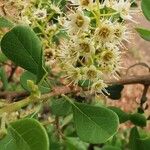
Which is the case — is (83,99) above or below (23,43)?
below

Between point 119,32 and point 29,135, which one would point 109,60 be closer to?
point 119,32

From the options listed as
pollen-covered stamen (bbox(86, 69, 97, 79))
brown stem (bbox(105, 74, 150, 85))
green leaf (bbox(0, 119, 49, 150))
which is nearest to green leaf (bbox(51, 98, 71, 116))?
brown stem (bbox(105, 74, 150, 85))

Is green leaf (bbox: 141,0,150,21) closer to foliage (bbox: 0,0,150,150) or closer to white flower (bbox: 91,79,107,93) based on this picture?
foliage (bbox: 0,0,150,150)

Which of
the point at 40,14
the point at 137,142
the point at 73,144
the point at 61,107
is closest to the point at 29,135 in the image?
the point at 40,14

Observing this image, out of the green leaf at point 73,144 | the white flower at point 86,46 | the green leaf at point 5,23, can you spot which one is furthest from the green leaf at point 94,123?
the green leaf at point 73,144

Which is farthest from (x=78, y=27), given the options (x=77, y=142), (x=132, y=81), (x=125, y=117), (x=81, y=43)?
(x=77, y=142)

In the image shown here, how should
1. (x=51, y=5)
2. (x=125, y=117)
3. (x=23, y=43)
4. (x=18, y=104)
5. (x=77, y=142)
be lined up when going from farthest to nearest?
(x=77, y=142)
(x=125, y=117)
(x=51, y=5)
(x=23, y=43)
(x=18, y=104)

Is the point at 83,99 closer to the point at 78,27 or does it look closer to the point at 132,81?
the point at 132,81
